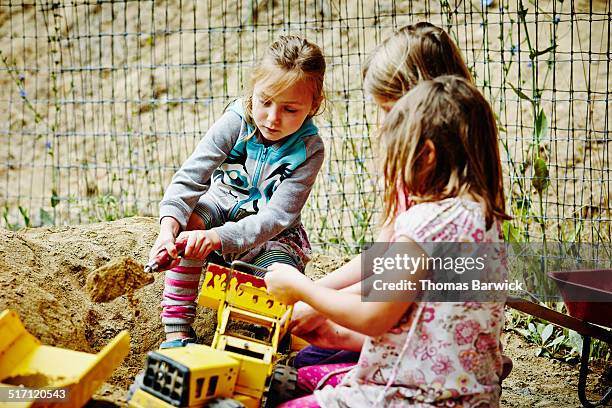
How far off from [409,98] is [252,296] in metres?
0.70

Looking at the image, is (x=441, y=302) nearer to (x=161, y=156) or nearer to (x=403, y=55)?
(x=403, y=55)

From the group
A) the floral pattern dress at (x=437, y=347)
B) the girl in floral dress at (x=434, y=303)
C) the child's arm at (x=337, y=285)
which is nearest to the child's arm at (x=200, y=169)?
the child's arm at (x=337, y=285)

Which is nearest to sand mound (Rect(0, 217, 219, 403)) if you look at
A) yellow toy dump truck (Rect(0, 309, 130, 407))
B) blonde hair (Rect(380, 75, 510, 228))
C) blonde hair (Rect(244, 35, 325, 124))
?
yellow toy dump truck (Rect(0, 309, 130, 407))

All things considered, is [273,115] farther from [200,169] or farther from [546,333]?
[546,333]

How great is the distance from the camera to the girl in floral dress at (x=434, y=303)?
1.71m

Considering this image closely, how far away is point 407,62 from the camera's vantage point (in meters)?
2.01

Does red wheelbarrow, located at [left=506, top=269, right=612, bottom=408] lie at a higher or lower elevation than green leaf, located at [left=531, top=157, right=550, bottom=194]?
lower

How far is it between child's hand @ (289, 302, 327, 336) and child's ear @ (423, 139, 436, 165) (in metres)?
0.56

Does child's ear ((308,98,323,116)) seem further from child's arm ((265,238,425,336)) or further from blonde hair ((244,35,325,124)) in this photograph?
child's arm ((265,238,425,336))

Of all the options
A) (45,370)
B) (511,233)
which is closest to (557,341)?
(511,233)

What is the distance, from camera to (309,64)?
2488 mm

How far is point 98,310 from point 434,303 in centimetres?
145

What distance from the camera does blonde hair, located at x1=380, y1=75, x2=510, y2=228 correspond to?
174cm

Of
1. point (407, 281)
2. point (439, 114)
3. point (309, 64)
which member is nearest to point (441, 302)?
point (407, 281)
